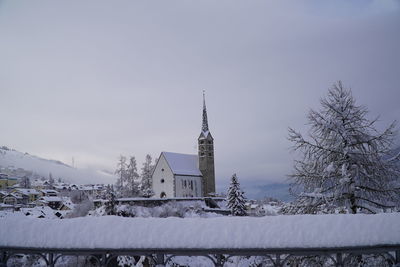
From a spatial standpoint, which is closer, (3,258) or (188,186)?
(3,258)

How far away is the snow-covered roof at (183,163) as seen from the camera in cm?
5997

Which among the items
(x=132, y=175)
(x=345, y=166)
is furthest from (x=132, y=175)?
(x=345, y=166)

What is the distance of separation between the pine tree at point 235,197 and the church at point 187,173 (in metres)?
18.2

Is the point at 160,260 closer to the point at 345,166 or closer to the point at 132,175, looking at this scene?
the point at 345,166

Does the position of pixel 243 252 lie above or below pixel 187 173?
below

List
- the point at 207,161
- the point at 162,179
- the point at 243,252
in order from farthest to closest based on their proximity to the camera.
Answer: the point at 207,161 → the point at 162,179 → the point at 243,252

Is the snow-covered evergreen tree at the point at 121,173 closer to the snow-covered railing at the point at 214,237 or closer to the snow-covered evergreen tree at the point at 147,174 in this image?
the snow-covered evergreen tree at the point at 147,174

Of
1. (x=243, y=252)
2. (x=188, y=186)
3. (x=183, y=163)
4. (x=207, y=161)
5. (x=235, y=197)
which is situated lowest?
(x=235, y=197)

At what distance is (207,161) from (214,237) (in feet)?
194

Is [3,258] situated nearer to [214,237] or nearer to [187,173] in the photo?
[214,237]

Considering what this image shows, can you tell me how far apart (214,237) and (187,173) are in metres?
56.3

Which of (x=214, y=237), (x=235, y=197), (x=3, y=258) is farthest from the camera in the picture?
(x=235, y=197)

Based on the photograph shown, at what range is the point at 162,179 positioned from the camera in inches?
2373

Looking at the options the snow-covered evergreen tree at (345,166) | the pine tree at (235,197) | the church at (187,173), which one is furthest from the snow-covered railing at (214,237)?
the church at (187,173)
